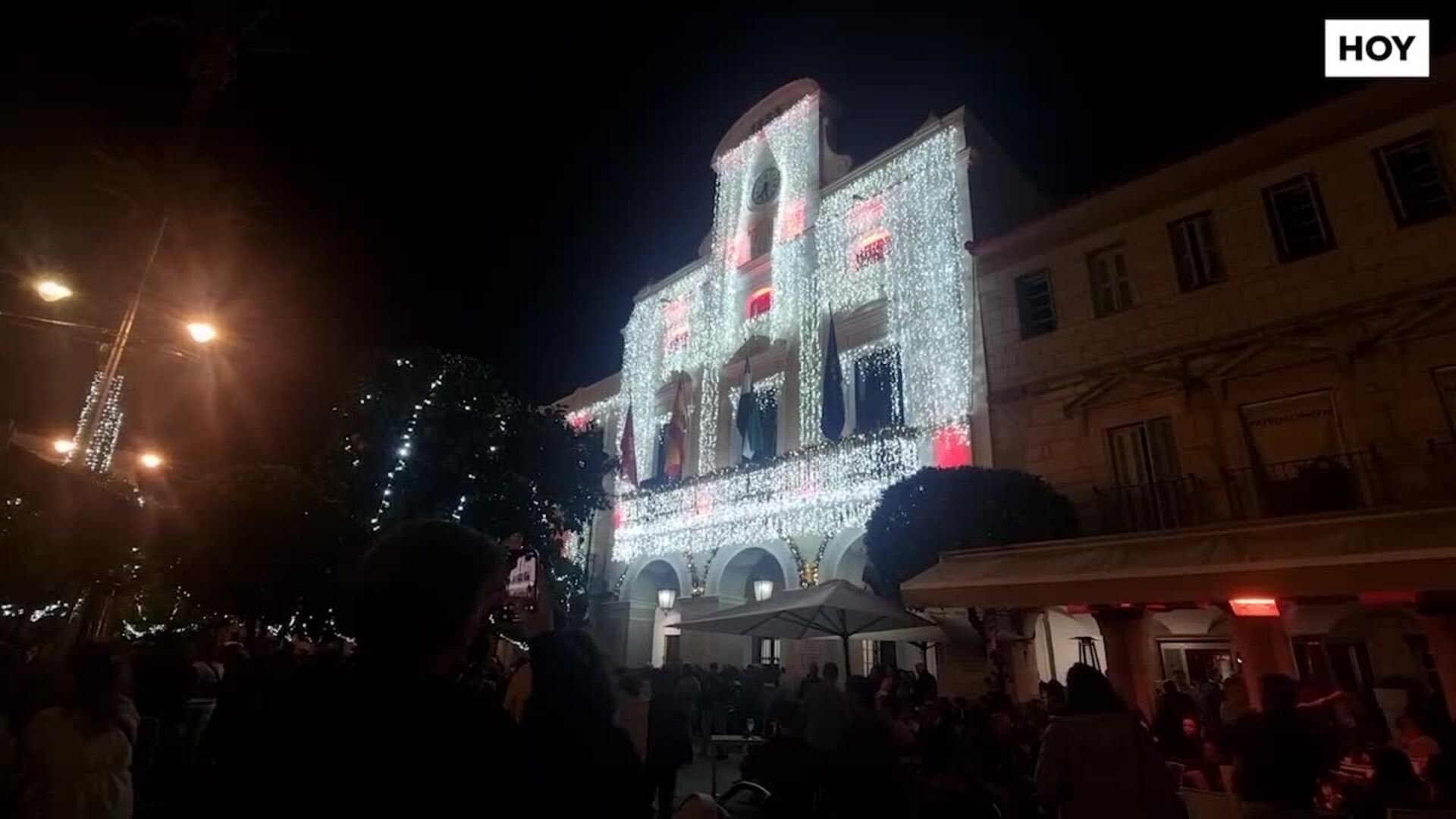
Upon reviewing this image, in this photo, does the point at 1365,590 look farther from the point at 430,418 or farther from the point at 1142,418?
the point at 430,418

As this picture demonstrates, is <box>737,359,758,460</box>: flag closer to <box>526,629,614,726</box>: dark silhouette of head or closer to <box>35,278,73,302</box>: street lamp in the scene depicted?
<box>35,278,73,302</box>: street lamp

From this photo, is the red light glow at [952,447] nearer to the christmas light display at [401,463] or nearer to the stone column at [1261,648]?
the stone column at [1261,648]

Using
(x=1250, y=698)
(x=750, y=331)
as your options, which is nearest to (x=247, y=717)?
(x=1250, y=698)

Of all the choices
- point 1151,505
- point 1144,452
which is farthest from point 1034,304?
point 1151,505

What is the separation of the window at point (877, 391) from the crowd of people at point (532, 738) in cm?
824

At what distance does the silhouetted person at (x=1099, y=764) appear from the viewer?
3.50 meters

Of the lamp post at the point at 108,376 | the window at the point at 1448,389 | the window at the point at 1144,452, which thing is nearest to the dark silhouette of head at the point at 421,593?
the lamp post at the point at 108,376

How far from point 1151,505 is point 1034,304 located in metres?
4.69

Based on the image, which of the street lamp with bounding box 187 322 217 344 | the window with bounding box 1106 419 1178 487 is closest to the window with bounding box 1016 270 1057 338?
the window with bounding box 1106 419 1178 487

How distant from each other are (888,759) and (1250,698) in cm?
923

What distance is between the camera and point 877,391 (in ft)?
55.9

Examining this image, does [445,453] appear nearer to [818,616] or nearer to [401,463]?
[401,463]

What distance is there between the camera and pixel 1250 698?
9641mm

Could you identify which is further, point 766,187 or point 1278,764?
point 766,187
